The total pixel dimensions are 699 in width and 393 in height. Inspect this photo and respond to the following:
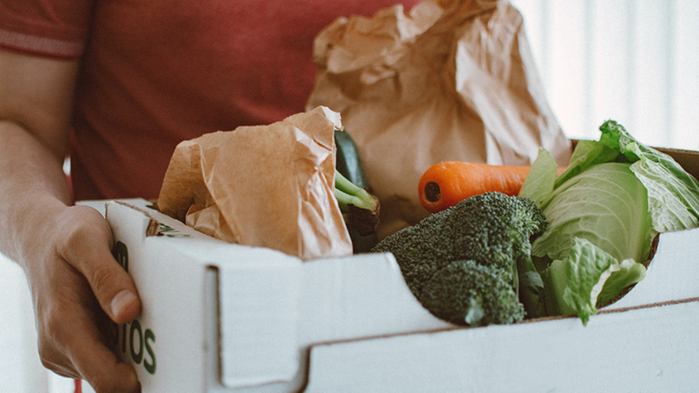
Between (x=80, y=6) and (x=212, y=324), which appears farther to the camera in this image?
(x=80, y=6)

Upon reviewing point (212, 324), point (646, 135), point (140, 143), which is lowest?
point (646, 135)

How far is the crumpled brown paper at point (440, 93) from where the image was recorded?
759mm

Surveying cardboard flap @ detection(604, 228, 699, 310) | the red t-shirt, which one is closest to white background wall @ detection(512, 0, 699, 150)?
the red t-shirt

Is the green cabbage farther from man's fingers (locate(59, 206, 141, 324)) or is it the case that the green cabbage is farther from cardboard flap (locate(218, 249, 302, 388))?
man's fingers (locate(59, 206, 141, 324))

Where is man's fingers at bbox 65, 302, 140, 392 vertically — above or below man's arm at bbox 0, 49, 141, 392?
below

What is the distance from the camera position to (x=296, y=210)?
37 cm

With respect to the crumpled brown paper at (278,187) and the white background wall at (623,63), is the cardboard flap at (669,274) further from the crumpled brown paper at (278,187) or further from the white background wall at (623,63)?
the white background wall at (623,63)

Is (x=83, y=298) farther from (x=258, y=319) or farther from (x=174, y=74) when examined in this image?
(x=174, y=74)

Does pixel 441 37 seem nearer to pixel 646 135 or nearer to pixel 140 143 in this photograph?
pixel 140 143

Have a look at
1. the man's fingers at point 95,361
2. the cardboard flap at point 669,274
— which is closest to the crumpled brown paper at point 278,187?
the man's fingers at point 95,361

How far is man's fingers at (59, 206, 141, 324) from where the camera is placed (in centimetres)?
39

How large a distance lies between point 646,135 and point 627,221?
5.03 feet

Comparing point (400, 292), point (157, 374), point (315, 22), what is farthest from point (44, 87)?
point (400, 292)

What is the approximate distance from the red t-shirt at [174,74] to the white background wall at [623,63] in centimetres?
113
